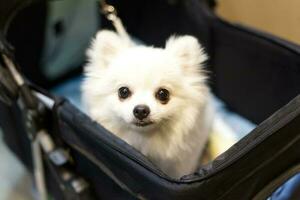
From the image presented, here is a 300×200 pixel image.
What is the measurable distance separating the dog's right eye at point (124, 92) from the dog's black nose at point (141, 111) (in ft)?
0.23

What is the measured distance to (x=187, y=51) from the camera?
1.14 m

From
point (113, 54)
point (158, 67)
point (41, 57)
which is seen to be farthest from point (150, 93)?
point (41, 57)

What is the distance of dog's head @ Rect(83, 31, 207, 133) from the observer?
3.49 ft

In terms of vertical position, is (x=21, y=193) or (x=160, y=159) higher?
(x=160, y=159)

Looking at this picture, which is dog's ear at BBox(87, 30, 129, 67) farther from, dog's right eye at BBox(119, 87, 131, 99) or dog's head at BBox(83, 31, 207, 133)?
dog's right eye at BBox(119, 87, 131, 99)

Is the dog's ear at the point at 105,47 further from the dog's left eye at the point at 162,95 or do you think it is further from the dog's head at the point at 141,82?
the dog's left eye at the point at 162,95

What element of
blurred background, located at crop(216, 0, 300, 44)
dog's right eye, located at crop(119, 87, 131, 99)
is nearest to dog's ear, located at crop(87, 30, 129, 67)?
dog's right eye, located at crop(119, 87, 131, 99)

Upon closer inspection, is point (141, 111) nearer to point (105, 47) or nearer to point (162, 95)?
point (162, 95)

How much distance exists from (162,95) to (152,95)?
2 cm

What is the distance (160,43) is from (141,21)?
17 cm

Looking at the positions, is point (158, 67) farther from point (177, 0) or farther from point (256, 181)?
point (177, 0)

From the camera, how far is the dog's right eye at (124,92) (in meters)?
1.09

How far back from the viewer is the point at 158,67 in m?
1.07

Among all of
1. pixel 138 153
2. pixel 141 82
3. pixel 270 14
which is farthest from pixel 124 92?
pixel 270 14
